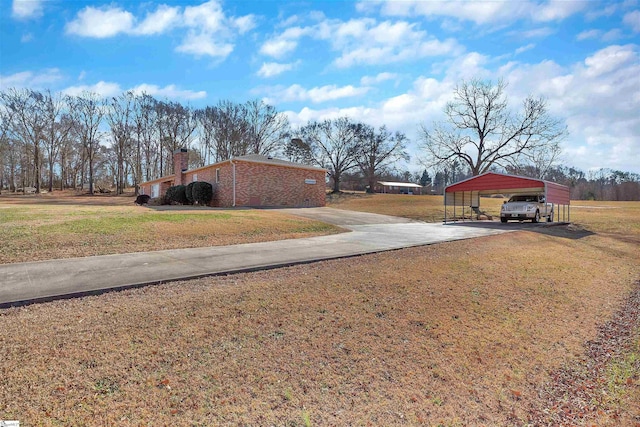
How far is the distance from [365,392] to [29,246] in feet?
25.3

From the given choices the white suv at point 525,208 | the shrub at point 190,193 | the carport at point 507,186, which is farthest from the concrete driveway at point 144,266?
the shrub at point 190,193

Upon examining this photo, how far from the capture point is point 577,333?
443 centimetres

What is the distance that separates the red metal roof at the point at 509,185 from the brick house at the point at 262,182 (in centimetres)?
978

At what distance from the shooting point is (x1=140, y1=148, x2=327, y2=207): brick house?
21125 mm

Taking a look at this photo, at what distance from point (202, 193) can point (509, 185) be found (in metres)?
18.5

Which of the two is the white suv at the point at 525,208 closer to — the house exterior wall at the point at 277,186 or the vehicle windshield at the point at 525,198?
the vehicle windshield at the point at 525,198

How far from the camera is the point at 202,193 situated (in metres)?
22.0

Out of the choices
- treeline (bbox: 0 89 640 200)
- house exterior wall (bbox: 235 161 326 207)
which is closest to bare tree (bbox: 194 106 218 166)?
treeline (bbox: 0 89 640 200)

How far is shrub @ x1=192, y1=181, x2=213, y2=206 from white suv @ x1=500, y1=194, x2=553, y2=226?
17993 millimetres

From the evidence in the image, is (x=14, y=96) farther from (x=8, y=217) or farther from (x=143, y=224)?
(x=143, y=224)

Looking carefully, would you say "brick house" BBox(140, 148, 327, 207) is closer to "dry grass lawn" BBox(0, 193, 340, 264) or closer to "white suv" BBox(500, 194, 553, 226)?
"dry grass lawn" BBox(0, 193, 340, 264)

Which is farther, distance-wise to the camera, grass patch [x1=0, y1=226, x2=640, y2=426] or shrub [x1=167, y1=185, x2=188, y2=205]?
shrub [x1=167, y1=185, x2=188, y2=205]

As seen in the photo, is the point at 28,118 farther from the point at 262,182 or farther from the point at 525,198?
the point at 525,198

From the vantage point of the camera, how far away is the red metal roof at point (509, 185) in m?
16.9
